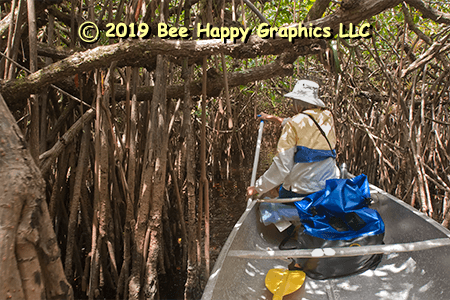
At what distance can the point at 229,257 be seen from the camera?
2.24 meters

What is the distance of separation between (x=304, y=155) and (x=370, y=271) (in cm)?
106

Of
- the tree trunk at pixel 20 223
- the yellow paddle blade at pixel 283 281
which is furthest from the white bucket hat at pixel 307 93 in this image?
the tree trunk at pixel 20 223

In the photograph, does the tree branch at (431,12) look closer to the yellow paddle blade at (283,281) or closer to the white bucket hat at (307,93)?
the white bucket hat at (307,93)

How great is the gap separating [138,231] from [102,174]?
0.55 metres

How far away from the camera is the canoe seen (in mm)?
1992

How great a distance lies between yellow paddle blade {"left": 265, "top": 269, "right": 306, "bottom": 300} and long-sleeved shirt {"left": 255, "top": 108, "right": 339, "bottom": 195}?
0.71 metres

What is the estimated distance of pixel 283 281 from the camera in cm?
236

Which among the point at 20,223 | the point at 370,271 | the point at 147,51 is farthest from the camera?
the point at 370,271

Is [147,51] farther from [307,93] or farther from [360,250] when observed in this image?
[360,250]

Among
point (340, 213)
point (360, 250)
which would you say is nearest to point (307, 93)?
point (340, 213)

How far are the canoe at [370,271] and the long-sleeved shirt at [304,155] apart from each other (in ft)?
1.60

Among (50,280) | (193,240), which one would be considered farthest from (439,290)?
(50,280)

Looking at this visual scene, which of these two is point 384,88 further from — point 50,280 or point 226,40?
point 50,280

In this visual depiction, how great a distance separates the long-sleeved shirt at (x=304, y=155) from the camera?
2629 millimetres
